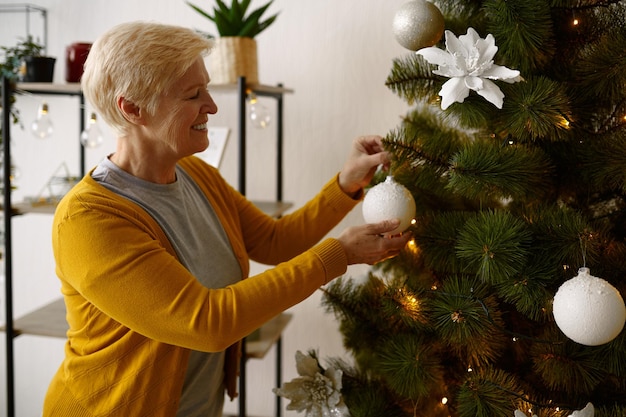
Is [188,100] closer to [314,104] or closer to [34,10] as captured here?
[314,104]

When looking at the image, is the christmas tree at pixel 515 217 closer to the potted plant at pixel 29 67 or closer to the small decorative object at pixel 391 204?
the small decorative object at pixel 391 204

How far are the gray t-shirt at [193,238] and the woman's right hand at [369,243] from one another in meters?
0.30

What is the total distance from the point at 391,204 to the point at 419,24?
28 centimetres

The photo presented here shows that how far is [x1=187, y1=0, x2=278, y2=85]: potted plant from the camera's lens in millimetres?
1636

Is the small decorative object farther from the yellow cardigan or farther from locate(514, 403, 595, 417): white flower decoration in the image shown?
locate(514, 403, 595, 417): white flower decoration

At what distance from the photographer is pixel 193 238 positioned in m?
1.17

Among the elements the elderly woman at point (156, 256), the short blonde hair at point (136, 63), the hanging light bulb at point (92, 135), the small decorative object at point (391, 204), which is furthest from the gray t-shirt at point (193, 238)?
the hanging light bulb at point (92, 135)

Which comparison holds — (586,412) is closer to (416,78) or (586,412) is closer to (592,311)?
(592,311)

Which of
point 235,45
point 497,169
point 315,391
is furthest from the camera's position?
point 235,45

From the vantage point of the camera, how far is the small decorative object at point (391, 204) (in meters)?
0.94

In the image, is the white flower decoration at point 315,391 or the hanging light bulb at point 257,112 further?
the hanging light bulb at point 257,112

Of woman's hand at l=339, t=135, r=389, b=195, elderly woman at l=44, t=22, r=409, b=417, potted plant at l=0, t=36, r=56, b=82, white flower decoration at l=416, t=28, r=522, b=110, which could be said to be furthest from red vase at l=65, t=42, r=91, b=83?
white flower decoration at l=416, t=28, r=522, b=110

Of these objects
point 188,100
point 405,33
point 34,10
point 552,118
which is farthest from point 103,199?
point 34,10

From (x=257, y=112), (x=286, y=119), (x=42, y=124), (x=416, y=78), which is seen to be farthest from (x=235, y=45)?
(x=416, y=78)
